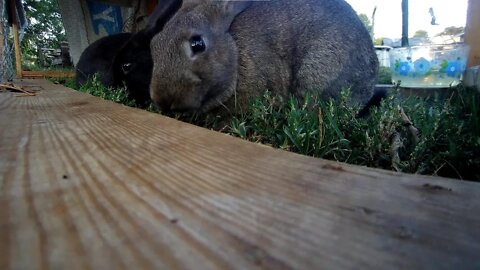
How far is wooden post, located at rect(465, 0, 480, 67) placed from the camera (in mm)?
4062

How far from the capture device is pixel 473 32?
13.6 ft

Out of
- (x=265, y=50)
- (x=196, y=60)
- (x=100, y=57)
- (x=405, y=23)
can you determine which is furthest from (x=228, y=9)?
(x=405, y=23)

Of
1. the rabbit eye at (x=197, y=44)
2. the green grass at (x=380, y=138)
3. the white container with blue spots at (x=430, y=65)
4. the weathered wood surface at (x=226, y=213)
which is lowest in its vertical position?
the green grass at (x=380, y=138)

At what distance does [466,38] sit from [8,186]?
4.89 m

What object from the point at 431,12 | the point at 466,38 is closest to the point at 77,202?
the point at 466,38

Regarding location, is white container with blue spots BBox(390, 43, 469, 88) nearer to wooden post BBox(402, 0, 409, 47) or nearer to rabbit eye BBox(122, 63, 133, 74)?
wooden post BBox(402, 0, 409, 47)

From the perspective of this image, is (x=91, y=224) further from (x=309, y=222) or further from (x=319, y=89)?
(x=319, y=89)

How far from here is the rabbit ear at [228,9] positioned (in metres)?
3.21

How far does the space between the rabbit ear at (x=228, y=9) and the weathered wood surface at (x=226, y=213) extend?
2443 mm

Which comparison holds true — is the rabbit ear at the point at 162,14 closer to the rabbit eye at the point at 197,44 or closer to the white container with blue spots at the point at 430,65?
the rabbit eye at the point at 197,44

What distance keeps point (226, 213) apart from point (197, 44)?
246cm

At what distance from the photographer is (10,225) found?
585 mm


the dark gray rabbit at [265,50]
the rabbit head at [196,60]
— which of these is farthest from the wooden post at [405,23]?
the rabbit head at [196,60]

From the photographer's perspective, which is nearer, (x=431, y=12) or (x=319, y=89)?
(x=319, y=89)
